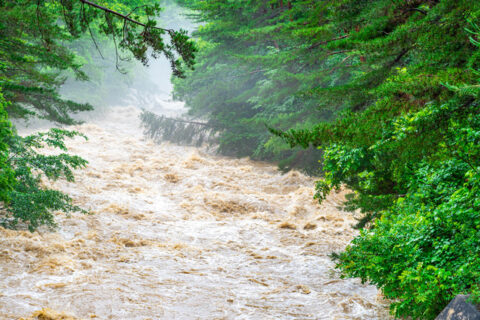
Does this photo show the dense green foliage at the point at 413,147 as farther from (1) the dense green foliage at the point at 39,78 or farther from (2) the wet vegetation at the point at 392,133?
(1) the dense green foliage at the point at 39,78

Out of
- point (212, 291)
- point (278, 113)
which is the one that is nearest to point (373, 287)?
point (212, 291)

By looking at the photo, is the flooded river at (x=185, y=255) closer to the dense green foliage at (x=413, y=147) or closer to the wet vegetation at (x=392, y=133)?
the wet vegetation at (x=392, y=133)

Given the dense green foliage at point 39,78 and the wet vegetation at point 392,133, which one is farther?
the dense green foliage at point 39,78

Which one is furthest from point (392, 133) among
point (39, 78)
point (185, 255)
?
point (39, 78)

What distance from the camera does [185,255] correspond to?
6965 millimetres

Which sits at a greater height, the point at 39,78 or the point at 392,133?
the point at 392,133

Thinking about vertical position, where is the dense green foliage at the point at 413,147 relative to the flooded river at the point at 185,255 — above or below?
above

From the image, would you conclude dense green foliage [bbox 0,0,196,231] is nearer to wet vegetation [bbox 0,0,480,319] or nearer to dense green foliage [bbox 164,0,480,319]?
wet vegetation [bbox 0,0,480,319]

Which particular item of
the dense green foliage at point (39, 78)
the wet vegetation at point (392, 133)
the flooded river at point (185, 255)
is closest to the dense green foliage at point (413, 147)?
the wet vegetation at point (392, 133)

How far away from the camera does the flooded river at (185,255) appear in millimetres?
4695

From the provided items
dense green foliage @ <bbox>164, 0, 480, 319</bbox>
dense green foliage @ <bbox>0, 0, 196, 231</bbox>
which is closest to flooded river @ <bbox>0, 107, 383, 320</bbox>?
dense green foliage @ <bbox>0, 0, 196, 231</bbox>

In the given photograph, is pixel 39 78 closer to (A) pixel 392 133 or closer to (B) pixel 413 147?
(A) pixel 392 133

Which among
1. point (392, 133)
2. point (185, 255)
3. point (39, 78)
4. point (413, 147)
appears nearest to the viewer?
point (413, 147)

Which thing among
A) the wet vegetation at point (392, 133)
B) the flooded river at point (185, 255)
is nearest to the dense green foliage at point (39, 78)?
the wet vegetation at point (392, 133)
